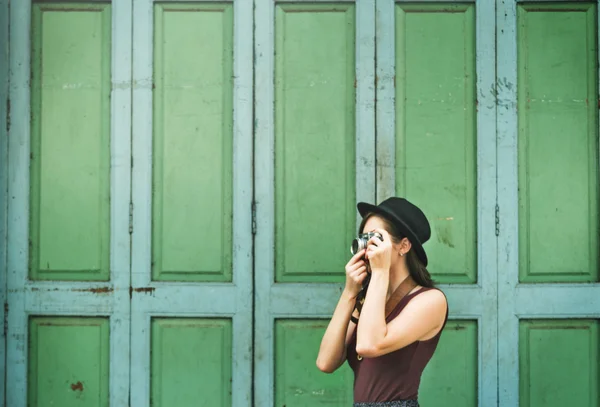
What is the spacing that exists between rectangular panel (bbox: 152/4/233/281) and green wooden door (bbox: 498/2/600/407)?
1524mm

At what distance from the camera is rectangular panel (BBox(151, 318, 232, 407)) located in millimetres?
3852

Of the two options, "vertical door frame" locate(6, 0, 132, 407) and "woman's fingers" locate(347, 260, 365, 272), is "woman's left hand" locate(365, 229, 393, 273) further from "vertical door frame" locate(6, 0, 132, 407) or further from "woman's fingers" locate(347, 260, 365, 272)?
"vertical door frame" locate(6, 0, 132, 407)

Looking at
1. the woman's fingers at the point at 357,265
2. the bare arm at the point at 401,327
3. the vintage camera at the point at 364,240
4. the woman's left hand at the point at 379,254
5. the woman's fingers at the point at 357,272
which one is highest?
the vintage camera at the point at 364,240

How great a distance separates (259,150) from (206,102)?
0.40 metres

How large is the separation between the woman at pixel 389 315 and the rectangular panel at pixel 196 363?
53.6 inches

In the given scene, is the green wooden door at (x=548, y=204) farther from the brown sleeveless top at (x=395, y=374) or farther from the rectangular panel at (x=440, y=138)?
the brown sleeveless top at (x=395, y=374)

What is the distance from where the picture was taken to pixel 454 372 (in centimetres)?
382

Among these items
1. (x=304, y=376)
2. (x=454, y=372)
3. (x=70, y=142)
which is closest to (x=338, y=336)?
(x=304, y=376)

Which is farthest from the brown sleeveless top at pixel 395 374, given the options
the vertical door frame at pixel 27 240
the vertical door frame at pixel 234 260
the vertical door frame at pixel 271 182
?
the vertical door frame at pixel 27 240

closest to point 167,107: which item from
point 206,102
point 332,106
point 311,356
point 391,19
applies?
point 206,102

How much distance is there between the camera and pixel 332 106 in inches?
153

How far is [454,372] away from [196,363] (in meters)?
1.42

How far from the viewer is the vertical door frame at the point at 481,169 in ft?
12.5

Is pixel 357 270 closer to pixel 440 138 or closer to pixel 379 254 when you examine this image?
pixel 379 254
